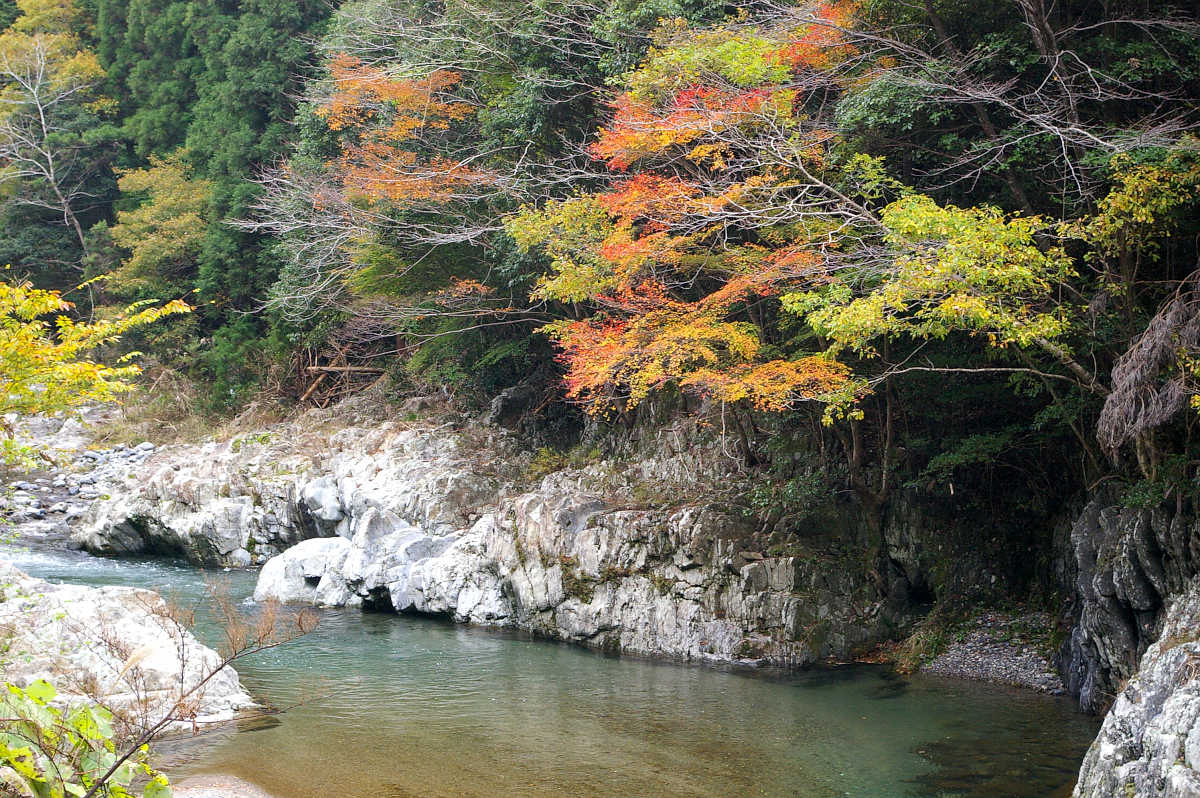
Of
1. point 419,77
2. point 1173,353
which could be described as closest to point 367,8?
point 419,77

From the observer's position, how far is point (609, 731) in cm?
1011

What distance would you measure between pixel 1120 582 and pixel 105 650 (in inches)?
427

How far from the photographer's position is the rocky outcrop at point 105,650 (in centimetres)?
909

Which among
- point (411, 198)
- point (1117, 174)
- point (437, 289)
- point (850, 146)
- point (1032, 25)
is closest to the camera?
point (1117, 174)

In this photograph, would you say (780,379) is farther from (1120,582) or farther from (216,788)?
(216,788)

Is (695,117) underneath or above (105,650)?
above

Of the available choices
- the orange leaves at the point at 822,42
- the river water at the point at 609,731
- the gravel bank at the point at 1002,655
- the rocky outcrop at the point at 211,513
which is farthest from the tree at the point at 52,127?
the gravel bank at the point at 1002,655

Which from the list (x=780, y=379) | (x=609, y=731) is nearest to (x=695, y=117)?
(x=780, y=379)

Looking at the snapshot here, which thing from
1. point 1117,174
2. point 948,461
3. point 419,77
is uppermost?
point 419,77

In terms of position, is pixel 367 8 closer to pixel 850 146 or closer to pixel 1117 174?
pixel 850 146

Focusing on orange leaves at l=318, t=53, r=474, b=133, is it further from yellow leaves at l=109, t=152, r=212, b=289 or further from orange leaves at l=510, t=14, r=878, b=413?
yellow leaves at l=109, t=152, r=212, b=289

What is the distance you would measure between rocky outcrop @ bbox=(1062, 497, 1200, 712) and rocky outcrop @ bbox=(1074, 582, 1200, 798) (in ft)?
4.97

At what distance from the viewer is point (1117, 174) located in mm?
9500

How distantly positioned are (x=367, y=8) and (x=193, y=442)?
501 inches
